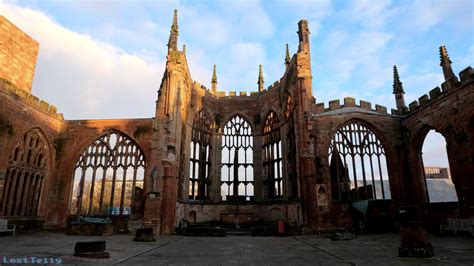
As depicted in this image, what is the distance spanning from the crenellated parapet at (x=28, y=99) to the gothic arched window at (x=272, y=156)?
17.6 meters

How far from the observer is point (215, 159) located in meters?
26.8

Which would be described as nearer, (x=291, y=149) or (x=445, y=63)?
(x=445, y=63)

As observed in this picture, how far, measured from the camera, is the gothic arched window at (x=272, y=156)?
24.8 m

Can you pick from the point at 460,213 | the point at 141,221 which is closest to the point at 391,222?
the point at 460,213

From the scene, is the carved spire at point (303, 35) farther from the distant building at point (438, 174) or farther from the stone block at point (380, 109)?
the distant building at point (438, 174)

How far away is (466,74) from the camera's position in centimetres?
1716

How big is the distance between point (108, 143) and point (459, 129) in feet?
80.7

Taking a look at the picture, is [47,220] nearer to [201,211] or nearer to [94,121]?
[94,121]

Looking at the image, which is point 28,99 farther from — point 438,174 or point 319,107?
point 438,174

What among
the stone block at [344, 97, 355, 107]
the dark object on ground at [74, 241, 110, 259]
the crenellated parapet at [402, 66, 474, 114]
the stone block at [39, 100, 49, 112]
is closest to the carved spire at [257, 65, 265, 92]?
the stone block at [344, 97, 355, 107]

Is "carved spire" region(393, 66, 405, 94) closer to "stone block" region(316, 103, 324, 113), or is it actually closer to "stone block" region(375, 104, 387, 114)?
"stone block" region(375, 104, 387, 114)

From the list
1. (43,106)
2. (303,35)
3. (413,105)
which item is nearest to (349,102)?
(413,105)

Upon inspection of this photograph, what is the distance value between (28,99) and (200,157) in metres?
13.5

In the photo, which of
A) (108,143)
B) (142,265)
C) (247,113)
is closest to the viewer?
(142,265)
